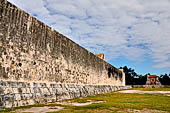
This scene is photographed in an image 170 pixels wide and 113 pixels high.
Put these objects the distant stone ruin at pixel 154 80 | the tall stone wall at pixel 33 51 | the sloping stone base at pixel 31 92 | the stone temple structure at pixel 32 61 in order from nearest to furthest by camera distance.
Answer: the sloping stone base at pixel 31 92
the stone temple structure at pixel 32 61
the tall stone wall at pixel 33 51
the distant stone ruin at pixel 154 80

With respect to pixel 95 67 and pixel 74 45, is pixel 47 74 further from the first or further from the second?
pixel 95 67

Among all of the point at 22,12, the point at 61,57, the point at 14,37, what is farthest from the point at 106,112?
the point at 61,57

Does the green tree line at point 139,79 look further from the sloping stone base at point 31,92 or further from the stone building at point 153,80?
the sloping stone base at point 31,92

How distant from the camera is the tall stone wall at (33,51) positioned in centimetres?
674

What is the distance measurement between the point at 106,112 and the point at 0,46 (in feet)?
14.7

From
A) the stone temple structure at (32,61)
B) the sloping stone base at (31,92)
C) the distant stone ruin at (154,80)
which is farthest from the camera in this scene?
the distant stone ruin at (154,80)

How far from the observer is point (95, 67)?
1864 cm

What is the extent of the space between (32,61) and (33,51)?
49cm

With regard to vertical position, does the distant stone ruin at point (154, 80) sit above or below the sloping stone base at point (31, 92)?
below

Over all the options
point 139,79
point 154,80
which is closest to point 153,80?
point 154,80

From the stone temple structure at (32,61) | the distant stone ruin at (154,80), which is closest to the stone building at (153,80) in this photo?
the distant stone ruin at (154,80)

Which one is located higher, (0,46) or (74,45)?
(74,45)

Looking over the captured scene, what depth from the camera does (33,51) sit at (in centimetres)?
834

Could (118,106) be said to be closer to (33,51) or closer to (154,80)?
(33,51)
